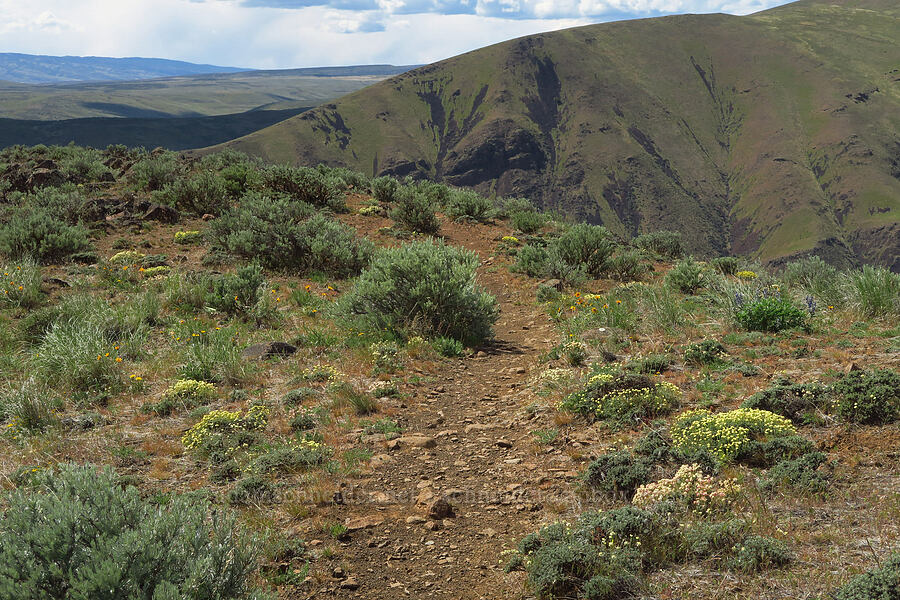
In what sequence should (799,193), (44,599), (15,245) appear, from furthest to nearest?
(799,193)
(15,245)
(44,599)

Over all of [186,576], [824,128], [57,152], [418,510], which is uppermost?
[824,128]

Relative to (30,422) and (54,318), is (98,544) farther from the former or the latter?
(54,318)

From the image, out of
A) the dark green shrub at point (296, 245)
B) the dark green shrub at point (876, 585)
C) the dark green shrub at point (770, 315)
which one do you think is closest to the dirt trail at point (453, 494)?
the dark green shrub at point (876, 585)

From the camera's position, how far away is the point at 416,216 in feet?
49.8

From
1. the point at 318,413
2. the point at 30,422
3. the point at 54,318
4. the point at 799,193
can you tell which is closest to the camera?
the point at 30,422

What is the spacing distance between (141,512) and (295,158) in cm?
18256

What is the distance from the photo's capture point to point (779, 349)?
20.9ft

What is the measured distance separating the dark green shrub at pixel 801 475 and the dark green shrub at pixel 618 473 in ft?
2.71

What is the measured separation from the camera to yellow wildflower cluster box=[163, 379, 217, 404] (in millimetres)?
6156

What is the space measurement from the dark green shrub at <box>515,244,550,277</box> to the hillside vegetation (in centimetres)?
14

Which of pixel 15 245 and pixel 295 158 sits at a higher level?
pixel 295 158

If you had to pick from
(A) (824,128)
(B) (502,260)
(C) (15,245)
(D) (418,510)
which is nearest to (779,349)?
(D) (418,510)

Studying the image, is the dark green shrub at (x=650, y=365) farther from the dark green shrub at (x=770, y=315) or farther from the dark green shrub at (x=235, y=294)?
the dark green shrub at (x=235, y=294)

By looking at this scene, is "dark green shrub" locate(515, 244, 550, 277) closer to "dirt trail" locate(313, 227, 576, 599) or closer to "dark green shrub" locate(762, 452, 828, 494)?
"dirt trail" locate(313, 227, 576, 599)
